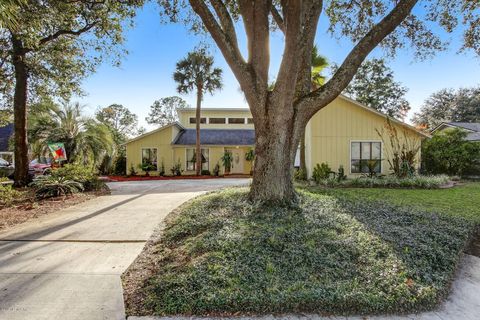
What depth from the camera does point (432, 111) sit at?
40.3 metres

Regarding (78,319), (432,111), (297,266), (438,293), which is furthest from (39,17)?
(432,111)

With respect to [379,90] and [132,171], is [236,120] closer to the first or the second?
[132,171]

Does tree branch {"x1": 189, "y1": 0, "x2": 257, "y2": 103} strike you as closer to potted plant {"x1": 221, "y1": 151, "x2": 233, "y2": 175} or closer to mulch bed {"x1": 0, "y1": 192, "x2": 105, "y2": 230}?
mulch bed {"x1": 0, "y1": 192, "x2": 105, "y2": 230}

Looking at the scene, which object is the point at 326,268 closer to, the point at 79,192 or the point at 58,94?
the point at 79,192

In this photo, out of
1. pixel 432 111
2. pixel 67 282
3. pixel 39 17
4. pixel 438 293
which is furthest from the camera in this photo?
pixel 432 111

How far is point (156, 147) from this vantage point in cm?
2111

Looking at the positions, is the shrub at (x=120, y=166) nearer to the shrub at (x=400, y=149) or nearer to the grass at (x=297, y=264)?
the shrub at (x=400, y=149)

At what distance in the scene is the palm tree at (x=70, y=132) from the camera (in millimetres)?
16766

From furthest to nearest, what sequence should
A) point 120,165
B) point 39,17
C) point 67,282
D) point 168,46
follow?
1. point 120,165
2. point 168,46
3. point 39,17
4. point 67,282

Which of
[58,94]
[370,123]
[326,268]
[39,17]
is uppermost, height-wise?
[39,17]

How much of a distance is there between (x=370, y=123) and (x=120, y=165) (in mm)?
18428

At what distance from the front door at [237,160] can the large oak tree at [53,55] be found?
475 inches

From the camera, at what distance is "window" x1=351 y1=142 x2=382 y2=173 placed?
46.8 feet

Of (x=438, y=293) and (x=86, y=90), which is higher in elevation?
(x=86, y=90)
